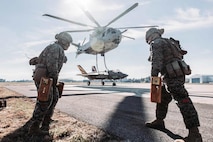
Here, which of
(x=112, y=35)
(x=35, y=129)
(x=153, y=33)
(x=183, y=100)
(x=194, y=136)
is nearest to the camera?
(x=194, y=136)

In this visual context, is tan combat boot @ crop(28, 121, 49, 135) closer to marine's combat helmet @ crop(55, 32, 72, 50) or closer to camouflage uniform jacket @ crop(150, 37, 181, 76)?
marine's combat helmet @ crop(55, 32, 72, 50)

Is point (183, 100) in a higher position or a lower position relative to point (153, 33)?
lower

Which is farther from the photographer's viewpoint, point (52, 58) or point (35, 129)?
point (52, 58)

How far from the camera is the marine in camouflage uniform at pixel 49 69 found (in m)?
3.98

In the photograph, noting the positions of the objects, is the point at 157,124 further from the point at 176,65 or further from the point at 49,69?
the point at 49,69

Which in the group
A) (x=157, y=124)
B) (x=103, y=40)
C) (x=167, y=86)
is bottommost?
(x=157, y=124)

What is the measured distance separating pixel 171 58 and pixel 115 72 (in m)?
28.0

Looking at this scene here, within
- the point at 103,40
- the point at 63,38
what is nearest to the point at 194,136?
the point at 63,38

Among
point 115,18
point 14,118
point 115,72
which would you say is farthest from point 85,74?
point 14,118

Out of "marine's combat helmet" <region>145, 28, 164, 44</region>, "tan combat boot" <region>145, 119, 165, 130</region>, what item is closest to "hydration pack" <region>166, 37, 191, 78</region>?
"marine's combat helmet" <region>145, 28, 164, 44</region>

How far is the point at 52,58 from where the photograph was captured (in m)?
4.15

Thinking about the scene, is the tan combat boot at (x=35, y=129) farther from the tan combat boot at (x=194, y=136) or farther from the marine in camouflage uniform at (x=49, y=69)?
the tan combat boot at (x=194, y=136)

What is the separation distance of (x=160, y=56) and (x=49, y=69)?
7.53ft

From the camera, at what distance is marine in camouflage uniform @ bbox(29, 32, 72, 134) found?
3979mm
